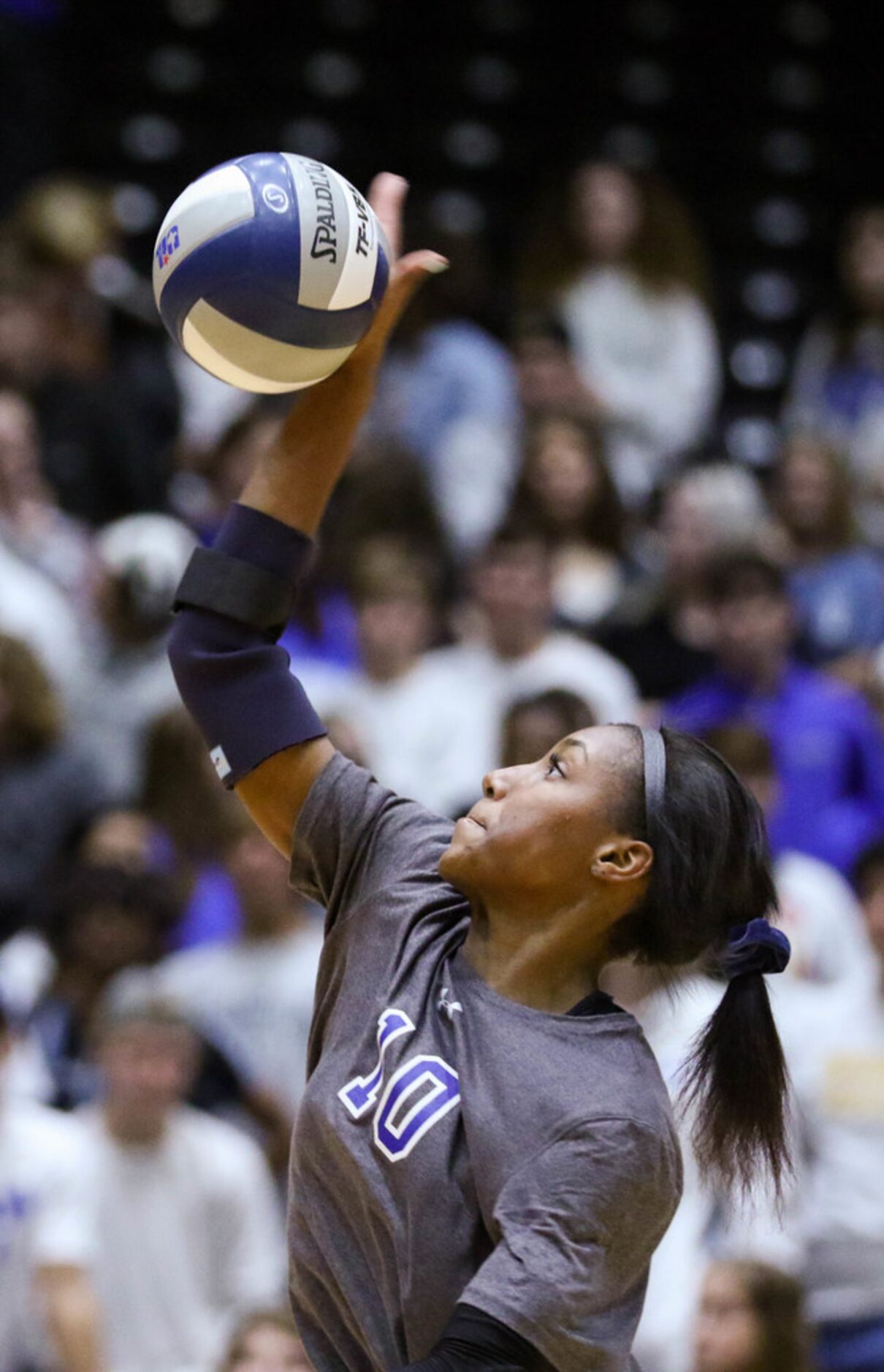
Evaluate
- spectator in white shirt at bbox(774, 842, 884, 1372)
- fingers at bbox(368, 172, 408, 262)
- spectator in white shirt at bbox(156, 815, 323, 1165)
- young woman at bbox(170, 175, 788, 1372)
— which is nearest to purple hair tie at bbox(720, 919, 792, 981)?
young woman at bbox(170, 175, 788, 1372)

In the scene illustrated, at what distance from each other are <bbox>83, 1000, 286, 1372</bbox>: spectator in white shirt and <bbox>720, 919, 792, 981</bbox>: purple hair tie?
2603 mm

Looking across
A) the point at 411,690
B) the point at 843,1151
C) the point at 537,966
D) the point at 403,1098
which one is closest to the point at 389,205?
the point at 537,966

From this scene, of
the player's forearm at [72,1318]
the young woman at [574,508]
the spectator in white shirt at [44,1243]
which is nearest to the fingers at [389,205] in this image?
the spectator in white shirt at [44,1243]

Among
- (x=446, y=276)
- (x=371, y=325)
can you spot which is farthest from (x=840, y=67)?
(x=371, y=325)

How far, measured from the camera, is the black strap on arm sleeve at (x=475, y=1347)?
7.79 ft

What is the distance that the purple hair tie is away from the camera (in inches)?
103

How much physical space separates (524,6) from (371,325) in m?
8.02

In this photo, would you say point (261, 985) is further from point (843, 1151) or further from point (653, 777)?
point (653, 777)

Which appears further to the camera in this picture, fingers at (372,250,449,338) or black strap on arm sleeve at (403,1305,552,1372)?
fingers at (372,250,449,338)

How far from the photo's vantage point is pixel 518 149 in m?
10.2

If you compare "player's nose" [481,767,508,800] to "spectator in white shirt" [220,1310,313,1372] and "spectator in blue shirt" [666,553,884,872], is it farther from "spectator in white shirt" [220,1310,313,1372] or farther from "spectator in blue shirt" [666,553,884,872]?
"spectator in blue shirt" [666,553,884,872]

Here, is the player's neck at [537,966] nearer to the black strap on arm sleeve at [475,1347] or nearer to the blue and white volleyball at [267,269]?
the black strap on arm sleeve at [475,1347]

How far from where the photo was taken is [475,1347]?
7.84 ft

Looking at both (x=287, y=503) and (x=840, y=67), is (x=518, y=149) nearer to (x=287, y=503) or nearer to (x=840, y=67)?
(x=840, y=67)
